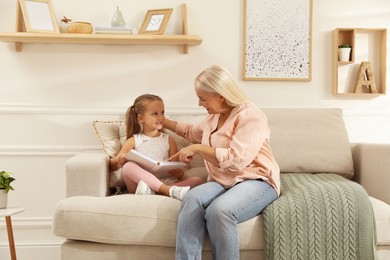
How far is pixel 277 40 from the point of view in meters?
3.26

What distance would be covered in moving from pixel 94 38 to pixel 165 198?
1.17 metres

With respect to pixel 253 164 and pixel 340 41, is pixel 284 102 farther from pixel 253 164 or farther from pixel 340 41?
pixel 253 164

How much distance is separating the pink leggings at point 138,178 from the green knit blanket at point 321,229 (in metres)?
0.54

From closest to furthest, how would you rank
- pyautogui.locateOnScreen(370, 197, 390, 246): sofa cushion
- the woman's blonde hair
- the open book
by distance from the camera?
1. pyautogui.locateOnScreen(370, 197, 390, 246): sofa cushion
2. the woman's blonde hair
3. the open book

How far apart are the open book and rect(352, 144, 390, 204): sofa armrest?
3.09 ft

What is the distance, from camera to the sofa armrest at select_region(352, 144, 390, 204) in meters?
2.54

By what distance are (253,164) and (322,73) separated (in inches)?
46.2

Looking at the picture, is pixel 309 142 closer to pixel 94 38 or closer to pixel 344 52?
pixel 344 52

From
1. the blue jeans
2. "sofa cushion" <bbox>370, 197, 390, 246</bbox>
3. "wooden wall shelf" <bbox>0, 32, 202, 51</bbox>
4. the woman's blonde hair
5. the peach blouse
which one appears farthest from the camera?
"wooden wall shelf" <bbox>0, 32, 202, 51</bbox>

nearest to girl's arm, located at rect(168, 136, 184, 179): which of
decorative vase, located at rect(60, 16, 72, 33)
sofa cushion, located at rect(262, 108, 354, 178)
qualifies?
sofa cushion, located at rect(262, 108, 354, 178)

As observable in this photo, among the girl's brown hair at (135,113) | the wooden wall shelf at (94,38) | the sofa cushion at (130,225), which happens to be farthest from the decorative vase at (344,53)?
the sofa cushion at (130,225)

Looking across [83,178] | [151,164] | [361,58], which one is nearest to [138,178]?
[151,164]

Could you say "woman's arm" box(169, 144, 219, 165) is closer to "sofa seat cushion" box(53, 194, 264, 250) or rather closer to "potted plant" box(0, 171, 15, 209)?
"sofa seat cushion" box(53, 194, 264, 250)

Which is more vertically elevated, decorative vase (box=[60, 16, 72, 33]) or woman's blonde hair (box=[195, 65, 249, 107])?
decorative vase (box=[60, 16, 72, 33])
